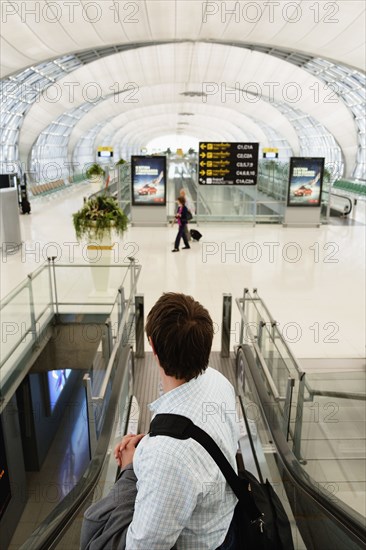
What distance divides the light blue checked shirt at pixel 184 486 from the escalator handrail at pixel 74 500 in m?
1.05

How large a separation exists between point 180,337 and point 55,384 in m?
10.4

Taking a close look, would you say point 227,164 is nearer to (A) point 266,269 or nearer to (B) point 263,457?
(A) point 266,269

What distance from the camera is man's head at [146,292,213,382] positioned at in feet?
5.30

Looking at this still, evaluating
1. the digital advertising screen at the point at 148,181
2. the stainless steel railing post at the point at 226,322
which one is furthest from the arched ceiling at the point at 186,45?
the stainless steel railing post at the point at 226,322

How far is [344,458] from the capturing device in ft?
15.1

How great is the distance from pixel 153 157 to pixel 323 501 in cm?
1540

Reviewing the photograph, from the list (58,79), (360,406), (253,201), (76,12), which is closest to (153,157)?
(253,201)

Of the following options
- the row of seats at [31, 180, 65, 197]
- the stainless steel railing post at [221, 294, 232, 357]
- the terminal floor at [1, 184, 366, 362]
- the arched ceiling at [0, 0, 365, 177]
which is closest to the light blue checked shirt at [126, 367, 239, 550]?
the stainless steel railing post at [221, 294, 232, 357]

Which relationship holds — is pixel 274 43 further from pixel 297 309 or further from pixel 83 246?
pixel 297 309

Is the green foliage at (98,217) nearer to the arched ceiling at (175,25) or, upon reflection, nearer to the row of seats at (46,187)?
the arched ceiling at (175,25)

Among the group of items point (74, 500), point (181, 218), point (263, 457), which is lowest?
point (263, 457)

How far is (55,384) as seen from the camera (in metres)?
11.2

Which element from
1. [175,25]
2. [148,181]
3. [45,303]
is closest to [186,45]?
[175,25]

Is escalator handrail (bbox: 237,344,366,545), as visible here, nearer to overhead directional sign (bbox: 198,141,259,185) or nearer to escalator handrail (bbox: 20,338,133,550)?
escalator handrail (bbox: 20,338,133,550)
